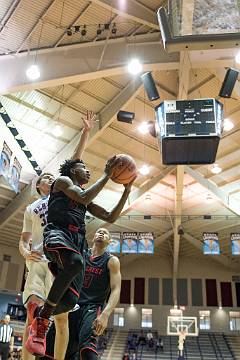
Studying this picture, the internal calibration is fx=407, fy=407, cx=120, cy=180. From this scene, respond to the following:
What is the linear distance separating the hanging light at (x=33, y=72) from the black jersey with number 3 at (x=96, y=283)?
6.69 m

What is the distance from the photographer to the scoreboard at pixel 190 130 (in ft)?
26.6

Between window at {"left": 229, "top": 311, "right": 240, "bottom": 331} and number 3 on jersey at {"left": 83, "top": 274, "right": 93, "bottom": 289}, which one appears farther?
window at {"left": 229, "top": 311, "right": 240, "bottom": 331}

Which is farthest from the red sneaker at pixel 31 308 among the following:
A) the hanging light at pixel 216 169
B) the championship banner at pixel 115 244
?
the championship banner at pixel 115 244

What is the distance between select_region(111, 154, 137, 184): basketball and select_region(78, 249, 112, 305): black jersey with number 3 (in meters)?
1.01

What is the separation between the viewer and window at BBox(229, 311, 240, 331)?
28.5 meters

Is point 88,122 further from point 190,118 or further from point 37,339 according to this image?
point 190,118

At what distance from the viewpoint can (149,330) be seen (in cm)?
2872

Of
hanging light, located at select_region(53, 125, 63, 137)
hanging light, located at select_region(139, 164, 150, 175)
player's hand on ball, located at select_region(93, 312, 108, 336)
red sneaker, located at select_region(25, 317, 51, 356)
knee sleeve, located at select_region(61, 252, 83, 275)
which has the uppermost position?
hanging light, located at select_region(139, 164, 150, 175)

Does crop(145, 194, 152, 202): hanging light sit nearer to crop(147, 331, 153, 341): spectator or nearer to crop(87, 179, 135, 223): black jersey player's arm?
crop(147, 331, 153, 341): spectator

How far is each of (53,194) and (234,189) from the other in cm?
1650

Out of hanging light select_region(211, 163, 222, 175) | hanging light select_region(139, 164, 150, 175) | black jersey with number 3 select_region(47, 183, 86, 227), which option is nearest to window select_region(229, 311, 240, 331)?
hanging light select_region(211, 163, 222, 175)

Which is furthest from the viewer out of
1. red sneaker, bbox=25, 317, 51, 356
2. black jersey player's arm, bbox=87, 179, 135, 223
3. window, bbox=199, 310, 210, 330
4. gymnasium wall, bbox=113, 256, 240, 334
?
gymnasium wall, bbox=113, 256, 240, 334

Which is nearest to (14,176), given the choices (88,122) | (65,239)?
(88,122)

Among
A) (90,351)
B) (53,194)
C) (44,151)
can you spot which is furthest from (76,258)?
(44,151)
